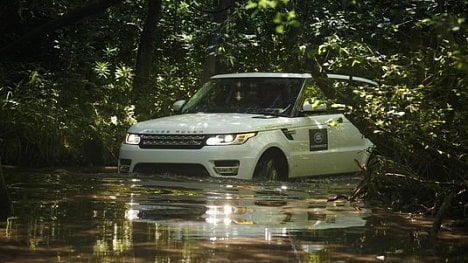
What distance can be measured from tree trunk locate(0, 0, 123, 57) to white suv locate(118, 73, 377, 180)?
3.28 m

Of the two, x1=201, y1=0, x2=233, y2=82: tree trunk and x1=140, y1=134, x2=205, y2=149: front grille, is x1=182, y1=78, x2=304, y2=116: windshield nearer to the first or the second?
x1=140, y1=134, x2=205, y2=149: front grille

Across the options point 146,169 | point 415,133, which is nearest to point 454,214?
point 415,133

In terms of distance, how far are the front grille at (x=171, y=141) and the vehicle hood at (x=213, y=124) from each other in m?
0.05

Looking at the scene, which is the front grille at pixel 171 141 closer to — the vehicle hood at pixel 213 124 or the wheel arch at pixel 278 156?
the vehicle hood at pixel 213 124

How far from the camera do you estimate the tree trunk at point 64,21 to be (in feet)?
46.2

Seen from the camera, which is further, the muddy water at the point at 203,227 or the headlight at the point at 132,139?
the headlight at the point at 132,139

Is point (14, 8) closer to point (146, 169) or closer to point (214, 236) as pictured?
point (146, 169)

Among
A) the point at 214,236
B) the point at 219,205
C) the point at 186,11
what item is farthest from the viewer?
the point at 186,11

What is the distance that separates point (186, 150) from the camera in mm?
10102

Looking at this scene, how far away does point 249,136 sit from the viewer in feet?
32.9

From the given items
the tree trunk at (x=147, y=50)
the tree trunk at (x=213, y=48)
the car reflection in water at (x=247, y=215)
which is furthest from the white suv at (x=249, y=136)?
the tree trunk at (x=147, y=50)

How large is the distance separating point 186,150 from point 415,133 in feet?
12.3

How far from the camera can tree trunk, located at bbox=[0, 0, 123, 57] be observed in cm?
1407

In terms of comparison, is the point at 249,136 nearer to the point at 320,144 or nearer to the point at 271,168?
the point at 271,168
